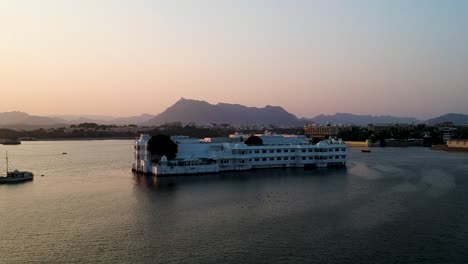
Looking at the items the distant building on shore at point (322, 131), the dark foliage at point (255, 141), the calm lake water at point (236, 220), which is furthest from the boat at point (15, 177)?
the distant building on shore at point (322, 131)

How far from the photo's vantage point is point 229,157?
26344mm

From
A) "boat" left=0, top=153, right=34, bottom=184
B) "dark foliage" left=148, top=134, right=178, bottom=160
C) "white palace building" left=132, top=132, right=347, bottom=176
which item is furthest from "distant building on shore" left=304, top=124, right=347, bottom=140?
"boat" left=0, top=153, right=34, bottom=184

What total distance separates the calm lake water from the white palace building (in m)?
1.48

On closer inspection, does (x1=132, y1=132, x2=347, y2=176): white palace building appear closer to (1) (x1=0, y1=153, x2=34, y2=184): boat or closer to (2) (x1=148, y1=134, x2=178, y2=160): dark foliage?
(2) (x1=148, y1=134, x2=178, y2=160): dark foliage

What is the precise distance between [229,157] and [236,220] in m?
12.3

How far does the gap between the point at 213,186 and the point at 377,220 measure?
853 centimetres

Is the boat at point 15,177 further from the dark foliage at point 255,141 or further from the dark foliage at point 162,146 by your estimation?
the dark foliage at point 255,141

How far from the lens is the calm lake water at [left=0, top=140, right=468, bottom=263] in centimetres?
1098

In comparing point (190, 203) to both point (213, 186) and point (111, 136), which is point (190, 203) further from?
point (111, 136)

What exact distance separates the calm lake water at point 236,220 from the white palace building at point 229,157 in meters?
1.48

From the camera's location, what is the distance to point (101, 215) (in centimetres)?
1494

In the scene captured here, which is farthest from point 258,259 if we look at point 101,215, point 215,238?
point 101,215

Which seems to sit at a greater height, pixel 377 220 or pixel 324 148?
pixel 324 148

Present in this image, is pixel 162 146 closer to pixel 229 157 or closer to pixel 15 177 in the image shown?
pixel 229 157
